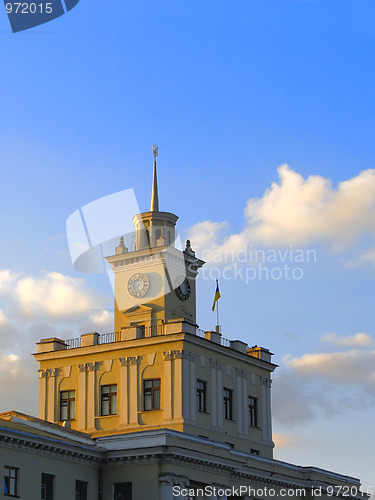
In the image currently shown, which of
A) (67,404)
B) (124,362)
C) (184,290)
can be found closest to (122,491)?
Answer: (124,362)

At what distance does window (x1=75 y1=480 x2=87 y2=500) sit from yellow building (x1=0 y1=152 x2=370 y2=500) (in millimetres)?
85

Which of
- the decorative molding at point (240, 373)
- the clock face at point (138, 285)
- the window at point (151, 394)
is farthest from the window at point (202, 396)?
the clock face at point (138, 285)

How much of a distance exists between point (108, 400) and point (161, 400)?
387 cm

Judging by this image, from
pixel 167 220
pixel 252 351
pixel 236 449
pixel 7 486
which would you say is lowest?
pixel 7 486

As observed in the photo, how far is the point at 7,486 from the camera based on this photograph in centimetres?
4678

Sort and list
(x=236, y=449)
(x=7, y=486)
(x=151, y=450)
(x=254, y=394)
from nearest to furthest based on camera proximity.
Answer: (x=7, y=486)
(x=151, y=450)
(x=236, y=449)
(x=254, y=394)

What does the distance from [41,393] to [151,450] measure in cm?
1698

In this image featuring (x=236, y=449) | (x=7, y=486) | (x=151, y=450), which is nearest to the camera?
(x=7, y=486)

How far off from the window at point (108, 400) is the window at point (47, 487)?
14160 millimetres

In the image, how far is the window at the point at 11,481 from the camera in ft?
153

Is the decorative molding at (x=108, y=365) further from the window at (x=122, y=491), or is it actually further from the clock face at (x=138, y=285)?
the window at (x=122, y=491)

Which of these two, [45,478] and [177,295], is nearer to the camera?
[45,478]

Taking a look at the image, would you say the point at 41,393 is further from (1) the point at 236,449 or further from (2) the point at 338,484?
(2) the point at 338,484

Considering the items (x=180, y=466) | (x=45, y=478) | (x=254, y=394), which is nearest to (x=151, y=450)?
(x=180, y=466)
